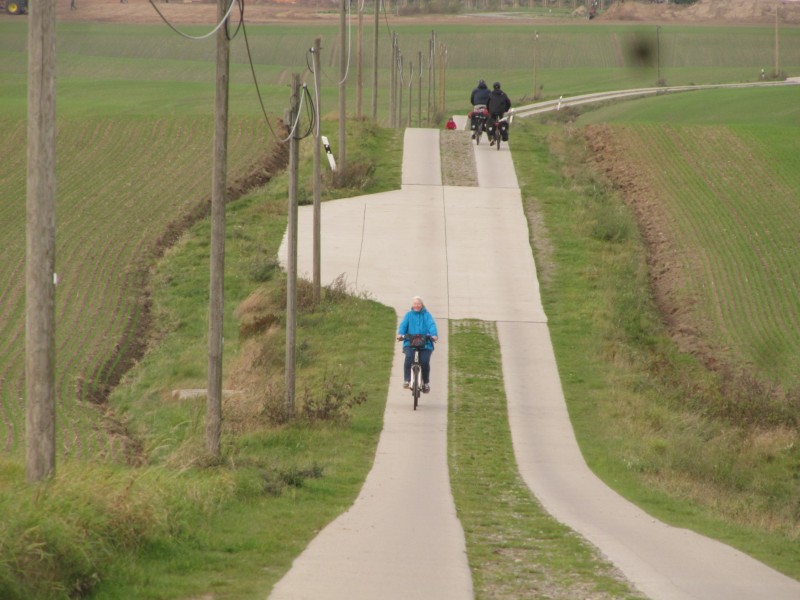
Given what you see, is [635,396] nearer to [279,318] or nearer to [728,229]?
[279,318]

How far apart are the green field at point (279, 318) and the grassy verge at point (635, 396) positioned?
2.8 inches

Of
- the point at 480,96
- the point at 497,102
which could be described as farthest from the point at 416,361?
the point at 497,102

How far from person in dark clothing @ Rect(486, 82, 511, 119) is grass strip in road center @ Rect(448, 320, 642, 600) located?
21581 mm

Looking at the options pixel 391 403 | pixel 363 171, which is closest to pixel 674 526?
pixel 391 403

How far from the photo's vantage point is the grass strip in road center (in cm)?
1015

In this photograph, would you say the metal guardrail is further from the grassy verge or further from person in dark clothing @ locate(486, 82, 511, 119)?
the grassy verge

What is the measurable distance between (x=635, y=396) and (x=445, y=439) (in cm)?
530

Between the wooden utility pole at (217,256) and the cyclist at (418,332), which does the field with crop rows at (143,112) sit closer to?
the wooden utility pole at (217,256)

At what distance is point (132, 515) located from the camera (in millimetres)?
10047

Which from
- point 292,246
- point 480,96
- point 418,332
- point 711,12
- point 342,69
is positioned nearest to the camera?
point 292,246

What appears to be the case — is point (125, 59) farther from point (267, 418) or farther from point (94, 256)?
point (267, 418)

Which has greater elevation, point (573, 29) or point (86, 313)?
point (573, 29)

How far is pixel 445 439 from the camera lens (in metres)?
19.4

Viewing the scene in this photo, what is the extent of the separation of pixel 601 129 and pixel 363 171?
13732 millimetres
